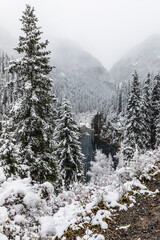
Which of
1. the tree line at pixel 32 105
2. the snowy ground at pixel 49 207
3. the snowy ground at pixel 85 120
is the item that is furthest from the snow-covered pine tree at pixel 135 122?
the snowy ground at pixel 85 120

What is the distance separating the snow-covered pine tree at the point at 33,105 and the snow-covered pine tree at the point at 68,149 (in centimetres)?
619

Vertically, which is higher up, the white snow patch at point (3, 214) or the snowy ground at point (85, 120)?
the white snow patch at point (3, 214)

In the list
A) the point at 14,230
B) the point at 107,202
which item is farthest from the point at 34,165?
the point at 14,230

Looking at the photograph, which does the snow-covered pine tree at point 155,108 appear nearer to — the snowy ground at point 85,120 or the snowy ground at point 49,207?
the snowy ground at point 49,207

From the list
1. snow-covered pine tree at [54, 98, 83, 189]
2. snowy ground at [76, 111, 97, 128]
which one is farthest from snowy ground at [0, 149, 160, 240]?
snowy ground at [76, 111, 97, 128]

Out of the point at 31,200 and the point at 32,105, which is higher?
the point at 32,105

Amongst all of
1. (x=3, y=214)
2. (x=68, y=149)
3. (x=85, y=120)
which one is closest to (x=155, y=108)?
(x=68, y=149)

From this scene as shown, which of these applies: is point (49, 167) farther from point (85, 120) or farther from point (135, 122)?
point (85, 120)

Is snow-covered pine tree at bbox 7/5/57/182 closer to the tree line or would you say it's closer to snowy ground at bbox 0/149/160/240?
the tree line

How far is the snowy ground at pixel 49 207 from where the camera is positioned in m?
2.86

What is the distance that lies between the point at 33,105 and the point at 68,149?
782 cm

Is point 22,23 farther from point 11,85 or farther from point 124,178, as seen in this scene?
point 124,178

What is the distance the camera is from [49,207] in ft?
12.6

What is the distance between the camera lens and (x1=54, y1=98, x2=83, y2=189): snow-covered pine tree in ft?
55.8
